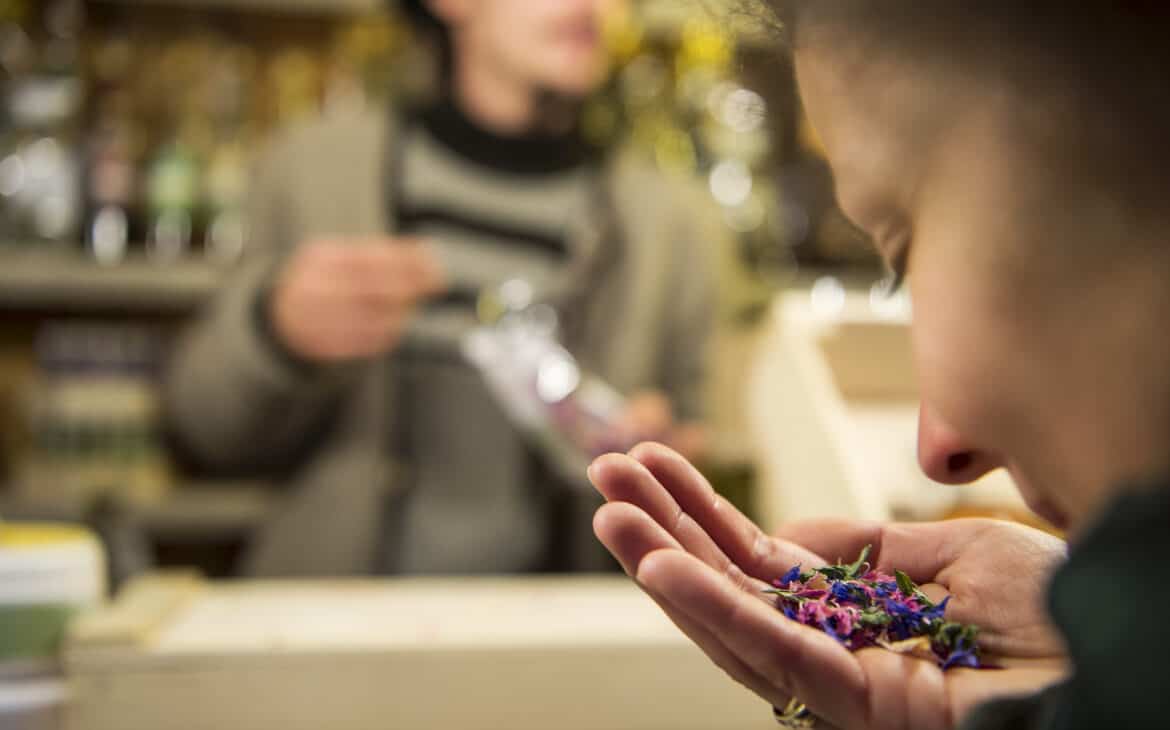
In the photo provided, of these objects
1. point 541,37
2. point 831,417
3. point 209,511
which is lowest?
point 209,511

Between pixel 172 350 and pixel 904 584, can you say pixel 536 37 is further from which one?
pixel 904 584

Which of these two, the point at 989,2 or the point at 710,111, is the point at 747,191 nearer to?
the point at 710,111

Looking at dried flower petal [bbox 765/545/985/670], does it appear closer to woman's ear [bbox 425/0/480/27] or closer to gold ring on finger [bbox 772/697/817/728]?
gold ring on finger [bbox 772/697/817/728]

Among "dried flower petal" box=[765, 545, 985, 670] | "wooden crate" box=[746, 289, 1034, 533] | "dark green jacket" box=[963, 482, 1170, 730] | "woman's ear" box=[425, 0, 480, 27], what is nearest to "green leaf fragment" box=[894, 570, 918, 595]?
"dried flower petal" box=[765, 545, 985, 670]

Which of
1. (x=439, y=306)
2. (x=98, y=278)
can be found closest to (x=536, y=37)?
(x=439, y=306)

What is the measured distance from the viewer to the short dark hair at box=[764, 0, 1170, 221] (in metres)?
0.28

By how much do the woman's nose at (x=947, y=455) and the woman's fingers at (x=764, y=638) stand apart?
0.23 feet

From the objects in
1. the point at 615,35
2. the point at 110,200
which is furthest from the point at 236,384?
the point at 615,35

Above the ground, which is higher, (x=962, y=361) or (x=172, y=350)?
(x=962, y=361)

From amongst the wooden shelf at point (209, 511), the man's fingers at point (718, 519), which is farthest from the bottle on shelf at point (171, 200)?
the man's fingers at point (718, 519)

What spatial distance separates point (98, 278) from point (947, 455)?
176 centimetres

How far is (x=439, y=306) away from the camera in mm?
1586

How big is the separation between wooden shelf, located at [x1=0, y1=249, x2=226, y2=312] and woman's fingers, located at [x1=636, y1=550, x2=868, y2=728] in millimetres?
1681

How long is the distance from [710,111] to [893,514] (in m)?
1.14
